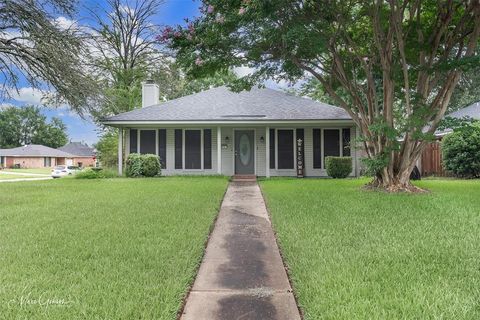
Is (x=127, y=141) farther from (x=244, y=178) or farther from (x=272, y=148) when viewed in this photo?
(x=272, y=148)

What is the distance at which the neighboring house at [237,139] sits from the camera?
15.0 m

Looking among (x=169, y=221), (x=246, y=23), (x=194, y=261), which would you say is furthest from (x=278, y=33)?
(x=194, y=261)

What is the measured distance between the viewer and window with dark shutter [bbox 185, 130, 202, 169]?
15711 mm

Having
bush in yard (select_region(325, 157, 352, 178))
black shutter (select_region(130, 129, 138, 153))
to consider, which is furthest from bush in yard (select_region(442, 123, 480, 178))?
black shutter (select_region(130, 129, 138, 153))

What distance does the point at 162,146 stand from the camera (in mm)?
15883

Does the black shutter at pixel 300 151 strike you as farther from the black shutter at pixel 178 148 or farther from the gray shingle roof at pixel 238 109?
the black shutter at pixel 178 148

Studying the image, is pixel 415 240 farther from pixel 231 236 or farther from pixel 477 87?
pixel 477 87

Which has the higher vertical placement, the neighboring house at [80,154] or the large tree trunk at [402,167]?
the neighboring house at [80,154]

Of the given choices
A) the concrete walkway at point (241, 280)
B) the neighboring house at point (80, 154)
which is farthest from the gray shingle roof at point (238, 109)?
the neighboring house at point (80, 154)

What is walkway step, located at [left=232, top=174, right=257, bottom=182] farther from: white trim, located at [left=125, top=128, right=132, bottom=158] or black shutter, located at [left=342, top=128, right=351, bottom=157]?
white trim, located at [left=125, top=128, right=132, bottom=158]

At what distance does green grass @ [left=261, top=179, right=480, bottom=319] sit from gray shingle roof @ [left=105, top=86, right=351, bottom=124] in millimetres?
8100

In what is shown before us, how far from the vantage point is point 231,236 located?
4918mm

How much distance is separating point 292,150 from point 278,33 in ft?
25.7

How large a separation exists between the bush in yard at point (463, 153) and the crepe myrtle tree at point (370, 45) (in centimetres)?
419
